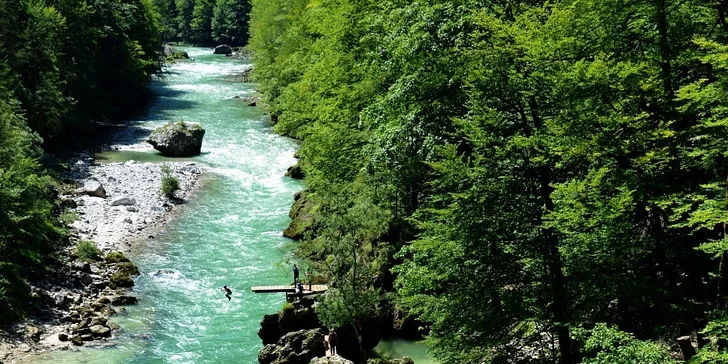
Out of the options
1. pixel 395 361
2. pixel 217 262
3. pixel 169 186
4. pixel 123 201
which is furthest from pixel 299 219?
pixel 395 361

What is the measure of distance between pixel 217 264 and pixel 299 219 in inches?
206

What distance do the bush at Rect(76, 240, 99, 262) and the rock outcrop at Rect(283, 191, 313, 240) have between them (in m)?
9.49

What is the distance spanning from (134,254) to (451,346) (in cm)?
2150

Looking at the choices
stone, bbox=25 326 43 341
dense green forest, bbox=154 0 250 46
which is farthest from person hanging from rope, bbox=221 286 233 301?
dense green forest, bbox=154 0 250 46

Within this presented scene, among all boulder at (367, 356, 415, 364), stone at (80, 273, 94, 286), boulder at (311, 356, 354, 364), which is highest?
boulder at (311, 356, 354, 364)

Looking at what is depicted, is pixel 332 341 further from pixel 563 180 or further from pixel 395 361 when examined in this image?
pixel 563 180

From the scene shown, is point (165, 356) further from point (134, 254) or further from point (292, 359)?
point (134, 254)

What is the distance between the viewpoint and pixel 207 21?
449 ft

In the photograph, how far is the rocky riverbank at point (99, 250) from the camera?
25178 millimetres

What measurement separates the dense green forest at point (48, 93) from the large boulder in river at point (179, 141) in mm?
6317

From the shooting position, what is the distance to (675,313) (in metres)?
14.4

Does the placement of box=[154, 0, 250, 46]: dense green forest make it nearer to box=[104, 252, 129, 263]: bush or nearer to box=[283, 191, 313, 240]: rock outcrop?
box=[283, 191, 313, 240]: rock outcrop

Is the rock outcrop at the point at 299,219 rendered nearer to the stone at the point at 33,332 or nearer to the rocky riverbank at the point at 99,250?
the rocky riverbank at the point at 99,250

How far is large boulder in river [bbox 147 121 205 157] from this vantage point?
168ft
